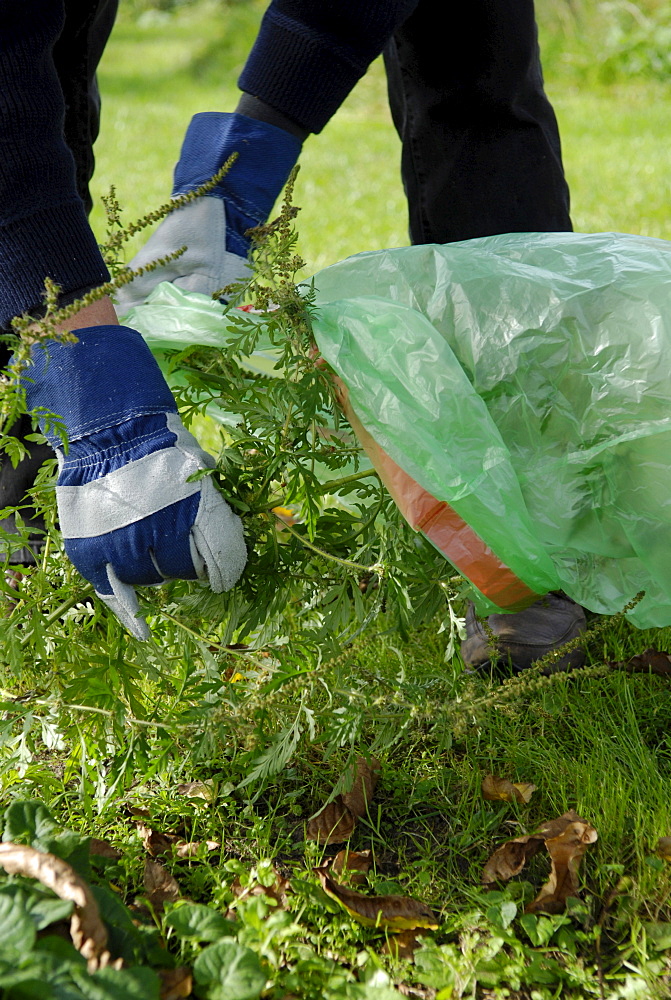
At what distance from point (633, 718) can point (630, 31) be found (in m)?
10.6

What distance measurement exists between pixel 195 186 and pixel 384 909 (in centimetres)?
162

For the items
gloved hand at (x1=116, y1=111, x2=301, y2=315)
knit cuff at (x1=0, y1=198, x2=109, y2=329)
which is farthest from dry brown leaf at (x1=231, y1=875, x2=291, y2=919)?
gloved hand at (x1=116, y1=111, x2=301, y2=315)

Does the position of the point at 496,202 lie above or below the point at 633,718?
above

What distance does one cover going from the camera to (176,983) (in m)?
1.23

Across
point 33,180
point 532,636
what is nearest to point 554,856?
point 532,636

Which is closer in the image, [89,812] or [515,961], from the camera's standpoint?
[515,961]

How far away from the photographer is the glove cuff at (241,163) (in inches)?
80.7

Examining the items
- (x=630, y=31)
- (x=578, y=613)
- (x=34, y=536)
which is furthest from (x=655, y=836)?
(x=630, y=31)

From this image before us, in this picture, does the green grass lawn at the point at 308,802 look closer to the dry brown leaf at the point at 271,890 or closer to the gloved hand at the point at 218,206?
the dry brown leaf at the point at 271,890

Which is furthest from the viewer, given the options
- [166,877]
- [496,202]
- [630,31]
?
[630,31]

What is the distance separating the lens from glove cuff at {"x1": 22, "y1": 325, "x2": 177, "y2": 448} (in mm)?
1451

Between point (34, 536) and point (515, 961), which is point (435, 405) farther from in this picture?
point (34, 536)

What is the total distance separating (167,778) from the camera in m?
1.68

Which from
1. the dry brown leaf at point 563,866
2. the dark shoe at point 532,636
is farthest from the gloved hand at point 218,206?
the dry brown leaf at point 563,866
